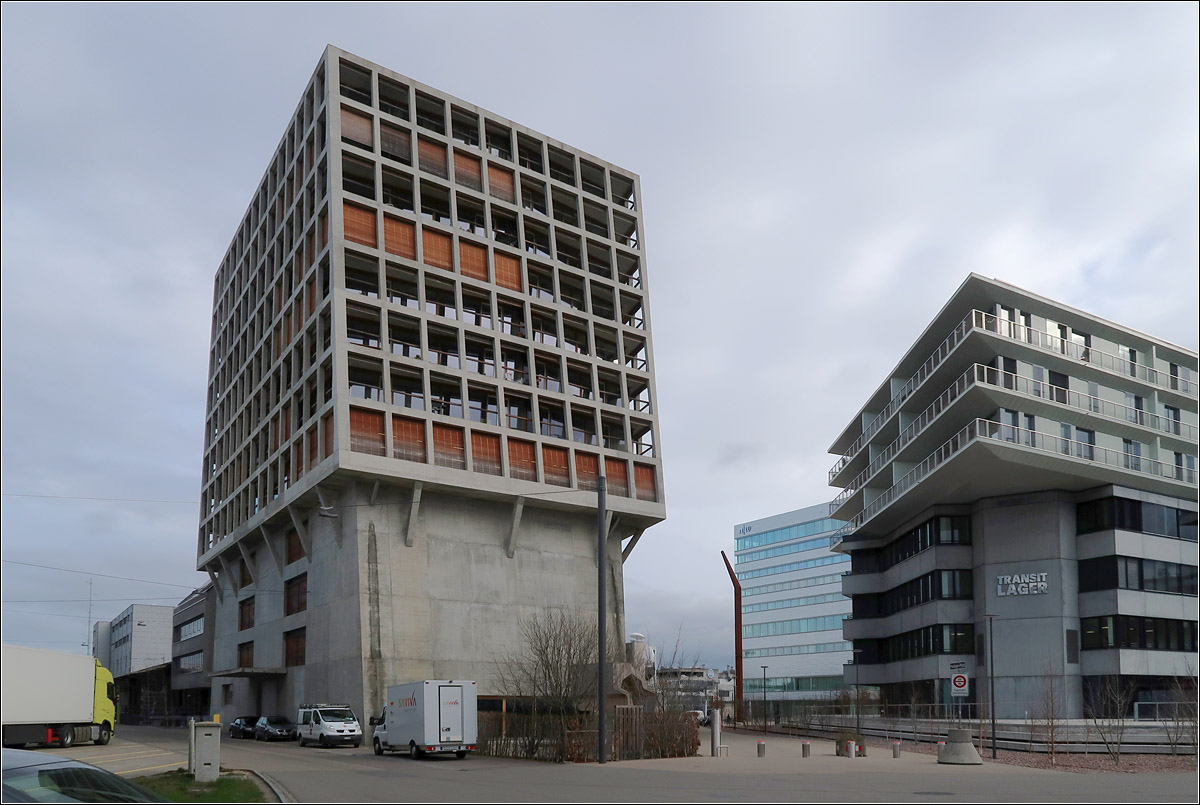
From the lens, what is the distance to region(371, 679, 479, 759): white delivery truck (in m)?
35.4

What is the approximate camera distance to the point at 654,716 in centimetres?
3606

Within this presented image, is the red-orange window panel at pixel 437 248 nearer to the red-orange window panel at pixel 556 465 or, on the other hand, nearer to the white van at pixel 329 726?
the red-orange window panel at pixel 556 465

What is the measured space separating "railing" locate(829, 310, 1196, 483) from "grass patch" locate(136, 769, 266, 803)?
48.6 m

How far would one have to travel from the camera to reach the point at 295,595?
6519cm

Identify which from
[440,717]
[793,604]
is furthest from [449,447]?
[793,604]

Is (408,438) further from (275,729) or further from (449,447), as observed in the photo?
(275,729)

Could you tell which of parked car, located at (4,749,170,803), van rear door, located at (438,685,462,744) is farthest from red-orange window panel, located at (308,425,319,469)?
parked car, located at (4,749,170,803)

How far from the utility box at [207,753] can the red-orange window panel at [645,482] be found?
44.0m

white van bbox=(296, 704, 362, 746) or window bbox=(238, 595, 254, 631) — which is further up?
window bbox=(238, 595, 254, 631)

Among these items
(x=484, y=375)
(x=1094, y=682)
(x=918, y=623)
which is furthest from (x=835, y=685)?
(x=484, y=375)

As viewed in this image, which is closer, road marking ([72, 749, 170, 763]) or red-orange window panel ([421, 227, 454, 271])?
road marking ([72, 749, 170, 763])

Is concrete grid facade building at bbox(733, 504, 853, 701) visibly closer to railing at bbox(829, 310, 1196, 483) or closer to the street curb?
railing at bbox(829, 310, 1196, 483)

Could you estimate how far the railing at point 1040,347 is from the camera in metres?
60.9

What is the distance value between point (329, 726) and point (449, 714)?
14260 mm
